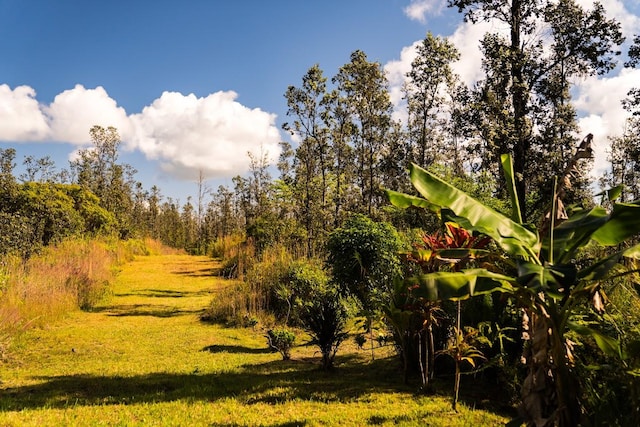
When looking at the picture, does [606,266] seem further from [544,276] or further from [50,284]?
[50,284]

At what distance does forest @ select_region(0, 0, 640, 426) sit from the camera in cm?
275

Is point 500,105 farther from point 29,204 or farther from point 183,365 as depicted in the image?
point 29,204

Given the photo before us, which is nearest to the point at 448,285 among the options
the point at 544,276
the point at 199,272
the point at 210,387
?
the point at 544,276

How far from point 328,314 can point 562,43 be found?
387 inches

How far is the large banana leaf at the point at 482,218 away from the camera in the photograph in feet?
9.24

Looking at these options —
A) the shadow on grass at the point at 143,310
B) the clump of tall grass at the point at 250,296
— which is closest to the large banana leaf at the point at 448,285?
the clump of tall grass at the point at 250,296

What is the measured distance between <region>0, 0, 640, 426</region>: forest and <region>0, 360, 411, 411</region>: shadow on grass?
57 cm

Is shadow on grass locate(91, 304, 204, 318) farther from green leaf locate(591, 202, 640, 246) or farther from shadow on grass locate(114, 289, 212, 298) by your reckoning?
green leaf locate(591, 202, 640, 246)

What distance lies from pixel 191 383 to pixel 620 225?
17.0 ft

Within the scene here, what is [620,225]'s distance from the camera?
105 inches

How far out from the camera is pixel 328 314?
620cm

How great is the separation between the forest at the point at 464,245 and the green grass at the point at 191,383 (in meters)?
0.45

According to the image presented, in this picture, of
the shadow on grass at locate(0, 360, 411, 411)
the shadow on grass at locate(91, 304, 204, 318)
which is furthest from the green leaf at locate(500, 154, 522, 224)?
the shadow on grass at locate(91, 304, 204, 318)

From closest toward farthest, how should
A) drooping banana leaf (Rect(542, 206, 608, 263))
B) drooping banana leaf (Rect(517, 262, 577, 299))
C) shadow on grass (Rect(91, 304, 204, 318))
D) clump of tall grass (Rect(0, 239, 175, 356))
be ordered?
drooping banana leaf (Rect(517, 262, 577, 299)) → drooping banana leaf (Rect(542, 206, 608, 263)) → clump of tall grass (Rect(0, 239, 175, 356)) → shadow on grass (Rect(91, 304, 204, 318))
